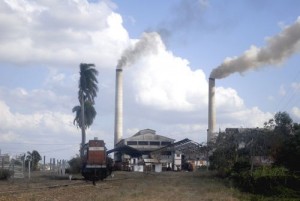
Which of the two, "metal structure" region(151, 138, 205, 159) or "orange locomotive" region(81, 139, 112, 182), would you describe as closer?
"orange locomotive" region(81, 139, 112, 182)

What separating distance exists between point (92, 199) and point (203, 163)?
58.9m

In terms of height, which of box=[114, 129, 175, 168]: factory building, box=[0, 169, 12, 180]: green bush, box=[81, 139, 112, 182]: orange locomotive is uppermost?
box=[114, 129, 175, 168]: factory building

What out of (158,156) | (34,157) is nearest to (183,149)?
(158,156)

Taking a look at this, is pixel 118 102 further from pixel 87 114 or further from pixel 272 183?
pixel 272 183

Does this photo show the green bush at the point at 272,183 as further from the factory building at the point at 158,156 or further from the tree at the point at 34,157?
the tree at the point at 34,157

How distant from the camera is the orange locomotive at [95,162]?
41.8 meters

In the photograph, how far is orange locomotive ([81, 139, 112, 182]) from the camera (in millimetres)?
41781

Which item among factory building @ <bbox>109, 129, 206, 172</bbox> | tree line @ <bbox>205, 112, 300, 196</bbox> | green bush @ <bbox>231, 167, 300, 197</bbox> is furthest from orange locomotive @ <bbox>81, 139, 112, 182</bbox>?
factory building @ <bbox>109, 129, 206, 172</bbox>

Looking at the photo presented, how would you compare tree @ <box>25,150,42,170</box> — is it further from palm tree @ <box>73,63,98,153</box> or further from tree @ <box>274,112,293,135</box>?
tree @ <box>274,112,293,135</box>

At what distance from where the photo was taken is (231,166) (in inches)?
1582

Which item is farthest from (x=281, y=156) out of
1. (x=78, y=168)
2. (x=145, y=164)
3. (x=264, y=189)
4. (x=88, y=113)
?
(x=88, y=113)

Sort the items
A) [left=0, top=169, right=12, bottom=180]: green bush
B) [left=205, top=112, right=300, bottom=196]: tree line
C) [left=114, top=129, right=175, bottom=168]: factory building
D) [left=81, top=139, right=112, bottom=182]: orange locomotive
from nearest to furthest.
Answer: [left=205, top=112, right=300, bottom=196]: tree line
[left=0, top=169, right=12, bottom=180]: green bush
[left=81, top=139, right=112, bottom=182]: orange locomotive
[left=114, top=129, right=175, bottom=168]: factory building

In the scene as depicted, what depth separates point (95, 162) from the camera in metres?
42.4

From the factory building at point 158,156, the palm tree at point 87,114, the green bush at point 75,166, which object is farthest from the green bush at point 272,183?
the palm tree at point 87,114
